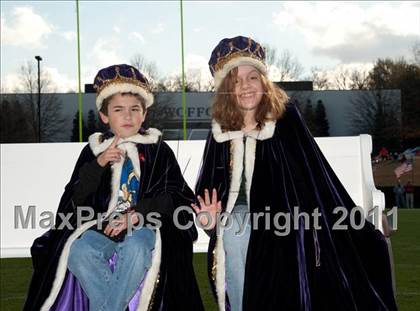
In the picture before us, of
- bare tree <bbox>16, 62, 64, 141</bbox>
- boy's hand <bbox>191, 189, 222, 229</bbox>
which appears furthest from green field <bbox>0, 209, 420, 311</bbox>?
bare tree <bbox>16, 62, 64, 141</bbox>

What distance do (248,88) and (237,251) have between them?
812 millimetres

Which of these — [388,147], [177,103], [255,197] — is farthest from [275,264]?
[388,147]

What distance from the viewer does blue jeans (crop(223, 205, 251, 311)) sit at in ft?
11.5

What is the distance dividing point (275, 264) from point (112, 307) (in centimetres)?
79

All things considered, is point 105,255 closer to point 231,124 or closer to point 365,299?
point 231,124

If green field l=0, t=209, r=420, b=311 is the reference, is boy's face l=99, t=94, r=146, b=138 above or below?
above

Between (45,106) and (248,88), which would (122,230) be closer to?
(248,88)

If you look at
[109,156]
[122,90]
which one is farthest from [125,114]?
[109,156]

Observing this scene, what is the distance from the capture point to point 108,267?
3453 mm

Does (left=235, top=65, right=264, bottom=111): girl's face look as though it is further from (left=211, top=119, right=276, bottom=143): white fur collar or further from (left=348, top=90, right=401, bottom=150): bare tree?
(left=348, top=90, right=401, bottom=150): bare tree

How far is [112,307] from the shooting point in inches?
132

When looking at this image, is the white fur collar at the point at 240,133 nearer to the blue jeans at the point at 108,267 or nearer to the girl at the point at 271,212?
the girl at the point at 271,212

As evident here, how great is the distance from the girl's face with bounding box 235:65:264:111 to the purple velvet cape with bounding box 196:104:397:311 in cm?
16

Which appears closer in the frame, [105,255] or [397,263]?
[105,255]
